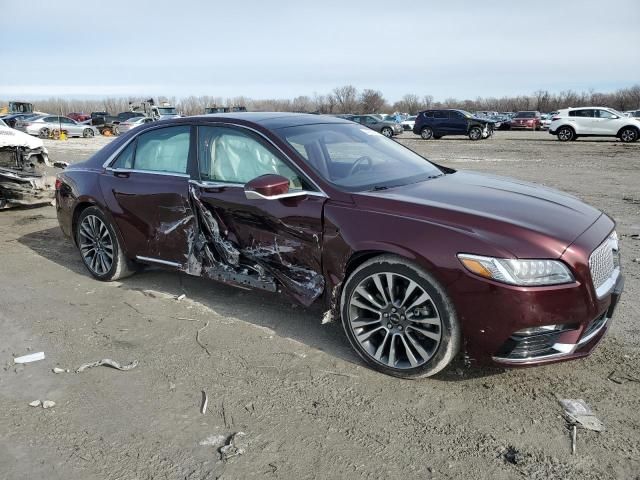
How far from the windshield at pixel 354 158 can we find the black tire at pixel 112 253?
2.13m

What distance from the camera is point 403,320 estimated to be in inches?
132

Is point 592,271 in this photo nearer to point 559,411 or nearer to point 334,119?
point 559,411

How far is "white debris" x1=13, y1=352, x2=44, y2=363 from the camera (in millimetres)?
3785

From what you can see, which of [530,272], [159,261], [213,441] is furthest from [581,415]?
[159,261]

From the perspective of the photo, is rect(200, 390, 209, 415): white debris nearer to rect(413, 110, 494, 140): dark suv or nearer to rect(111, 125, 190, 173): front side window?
rect(111, 125, 190, 173): front side window

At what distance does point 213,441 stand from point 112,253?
295 centimetres

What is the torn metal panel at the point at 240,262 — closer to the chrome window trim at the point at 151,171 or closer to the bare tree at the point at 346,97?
the chrome window trim at the point at 151,171

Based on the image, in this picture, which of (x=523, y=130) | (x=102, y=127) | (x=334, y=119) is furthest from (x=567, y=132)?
(x=102, y=127)

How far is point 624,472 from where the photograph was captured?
8.25 ft

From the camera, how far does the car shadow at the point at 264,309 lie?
371 centimetres

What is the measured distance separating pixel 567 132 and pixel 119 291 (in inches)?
1033

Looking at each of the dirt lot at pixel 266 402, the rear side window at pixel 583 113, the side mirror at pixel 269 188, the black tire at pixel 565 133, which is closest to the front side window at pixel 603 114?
the rear side window at pixel 583 113

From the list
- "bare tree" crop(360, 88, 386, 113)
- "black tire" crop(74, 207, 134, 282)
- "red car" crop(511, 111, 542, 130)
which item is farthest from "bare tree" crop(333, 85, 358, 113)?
"black tire" crop(74, 207, 134, 282)

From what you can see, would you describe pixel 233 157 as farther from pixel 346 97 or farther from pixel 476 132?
pixel 346 97
